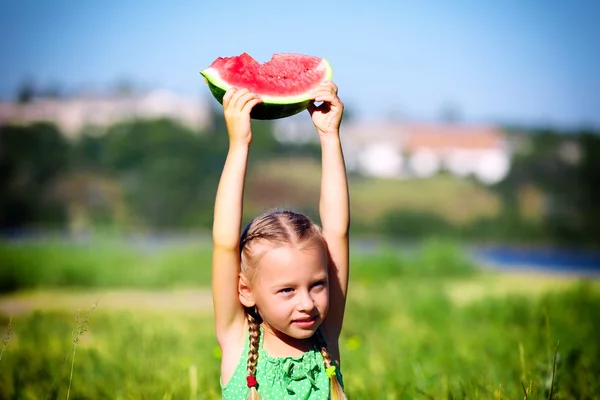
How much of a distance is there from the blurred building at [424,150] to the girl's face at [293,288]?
1481cm

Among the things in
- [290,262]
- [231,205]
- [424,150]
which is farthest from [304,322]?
[424,150]

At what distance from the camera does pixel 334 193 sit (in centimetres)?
240

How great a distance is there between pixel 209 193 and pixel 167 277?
18.9 feet

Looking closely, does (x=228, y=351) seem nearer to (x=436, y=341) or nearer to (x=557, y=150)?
(x=436, y=341)

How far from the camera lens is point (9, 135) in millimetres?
15289

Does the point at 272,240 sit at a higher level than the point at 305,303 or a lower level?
higher

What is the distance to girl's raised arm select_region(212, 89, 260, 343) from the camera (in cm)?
215

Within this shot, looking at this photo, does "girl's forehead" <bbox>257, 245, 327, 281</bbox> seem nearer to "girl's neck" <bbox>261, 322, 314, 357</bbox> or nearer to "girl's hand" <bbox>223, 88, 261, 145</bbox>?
"girl's neck" <bbox>261, 322, 314, 357</bbox>

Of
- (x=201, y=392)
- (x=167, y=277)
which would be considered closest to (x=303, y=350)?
(x=201, y=392)

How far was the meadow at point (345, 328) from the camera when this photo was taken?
11.0 ft

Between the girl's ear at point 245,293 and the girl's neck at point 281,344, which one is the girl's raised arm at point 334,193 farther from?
the girl's ear at point 245,293

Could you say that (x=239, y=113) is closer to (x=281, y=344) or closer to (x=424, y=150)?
(x=281, y=344)

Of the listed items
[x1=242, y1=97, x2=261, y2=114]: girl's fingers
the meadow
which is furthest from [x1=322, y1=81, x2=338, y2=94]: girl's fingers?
the meadow

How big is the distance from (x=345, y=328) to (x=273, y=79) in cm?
393
